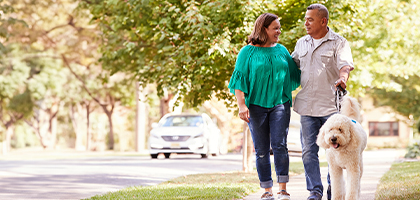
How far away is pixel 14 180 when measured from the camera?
11758 millimetres

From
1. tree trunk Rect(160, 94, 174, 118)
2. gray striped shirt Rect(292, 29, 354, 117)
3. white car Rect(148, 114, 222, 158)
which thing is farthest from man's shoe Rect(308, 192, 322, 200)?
tree trunk Rect(160, 94, 174, 118)

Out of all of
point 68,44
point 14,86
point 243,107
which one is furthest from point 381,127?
point 243,107

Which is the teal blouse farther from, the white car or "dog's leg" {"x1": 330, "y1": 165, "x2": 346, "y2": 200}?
the white car

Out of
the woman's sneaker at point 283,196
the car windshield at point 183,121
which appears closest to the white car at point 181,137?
the car windshield at point 183,121

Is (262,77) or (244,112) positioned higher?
(262,77)

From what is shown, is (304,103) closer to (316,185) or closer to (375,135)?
(316,185)

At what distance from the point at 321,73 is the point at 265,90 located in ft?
2.03

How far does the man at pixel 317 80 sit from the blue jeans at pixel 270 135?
0.73ft

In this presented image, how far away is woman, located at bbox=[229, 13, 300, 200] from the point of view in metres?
6.17

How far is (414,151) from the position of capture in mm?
20375

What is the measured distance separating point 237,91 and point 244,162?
7.47 meters

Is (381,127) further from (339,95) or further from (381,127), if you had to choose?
(339,95)

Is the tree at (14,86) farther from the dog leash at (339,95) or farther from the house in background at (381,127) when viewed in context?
the dog leash at (339,95)

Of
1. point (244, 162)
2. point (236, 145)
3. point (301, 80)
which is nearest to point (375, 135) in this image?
point (236, 145)
